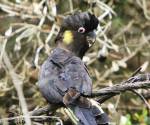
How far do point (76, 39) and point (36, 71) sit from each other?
1.50 m

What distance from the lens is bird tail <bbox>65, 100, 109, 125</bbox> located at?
3.23 metres

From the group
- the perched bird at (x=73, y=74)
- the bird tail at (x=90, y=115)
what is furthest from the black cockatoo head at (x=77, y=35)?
the bird tail at (x=90, y=115)

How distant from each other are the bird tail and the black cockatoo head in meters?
1.04

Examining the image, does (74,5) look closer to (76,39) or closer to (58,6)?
(58,6)

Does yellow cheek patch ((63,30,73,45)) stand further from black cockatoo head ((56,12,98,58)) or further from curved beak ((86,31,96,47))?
curved beak ((86,31,96,47))

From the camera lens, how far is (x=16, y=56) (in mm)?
6602

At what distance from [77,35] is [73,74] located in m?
0.81

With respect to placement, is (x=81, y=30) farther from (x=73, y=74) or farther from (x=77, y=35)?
(x=73, y=74)

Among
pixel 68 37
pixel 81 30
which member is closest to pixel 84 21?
pixel 81 30

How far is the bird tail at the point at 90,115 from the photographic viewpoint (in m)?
3.23

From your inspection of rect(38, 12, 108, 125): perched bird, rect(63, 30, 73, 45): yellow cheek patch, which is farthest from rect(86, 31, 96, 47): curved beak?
rect(63, 30, 73, 45): yellow cheek patch

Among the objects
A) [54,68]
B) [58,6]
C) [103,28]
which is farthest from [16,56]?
[54,68]

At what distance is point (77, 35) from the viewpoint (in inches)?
173

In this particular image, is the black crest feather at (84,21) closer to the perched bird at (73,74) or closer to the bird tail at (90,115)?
the perched bird at (73,74)
